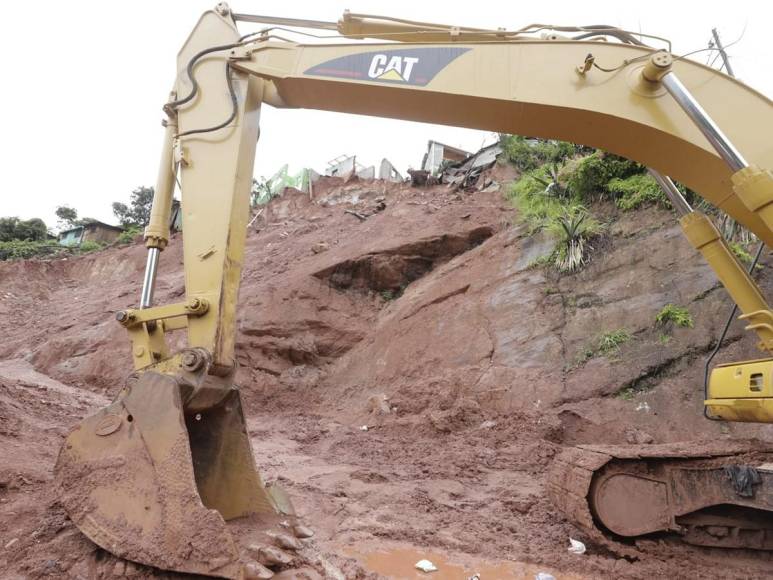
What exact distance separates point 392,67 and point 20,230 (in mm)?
38332

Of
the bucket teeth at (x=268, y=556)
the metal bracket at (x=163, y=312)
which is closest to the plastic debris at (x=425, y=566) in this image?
the bucket teeth at (x=268, y=556)

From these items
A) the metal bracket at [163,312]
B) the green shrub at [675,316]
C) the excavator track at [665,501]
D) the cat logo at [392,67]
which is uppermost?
the cat logo at [392,67]

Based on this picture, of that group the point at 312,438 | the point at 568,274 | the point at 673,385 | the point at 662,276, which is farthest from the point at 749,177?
the point at 312,438

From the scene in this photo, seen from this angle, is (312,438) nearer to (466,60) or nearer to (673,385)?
(673,385)

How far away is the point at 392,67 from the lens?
146 inches

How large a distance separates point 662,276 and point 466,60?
5.42 meters

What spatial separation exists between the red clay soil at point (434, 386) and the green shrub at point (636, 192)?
0.86 ft

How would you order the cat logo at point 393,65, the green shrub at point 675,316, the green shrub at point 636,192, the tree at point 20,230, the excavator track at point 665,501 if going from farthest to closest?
the tree at point 20,230 < the green shrub at point 636,192 < the green shrub at point 675,316 < the excavator track at point 665,501 < the cat logo at point 393,65

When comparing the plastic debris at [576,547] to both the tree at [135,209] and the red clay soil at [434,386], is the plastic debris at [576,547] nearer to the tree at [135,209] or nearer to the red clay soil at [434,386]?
the red clay soil at [434,386]

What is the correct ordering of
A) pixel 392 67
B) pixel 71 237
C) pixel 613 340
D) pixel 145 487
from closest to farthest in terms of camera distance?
1. pixel 145 487
2. pixel 392 67
3. pixel 613 340
4. pixel 71 237

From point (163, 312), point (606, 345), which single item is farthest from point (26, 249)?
Answer: point (163, 312)

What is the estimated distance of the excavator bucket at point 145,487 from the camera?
7.89 feet

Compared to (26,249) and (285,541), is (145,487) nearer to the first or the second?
(285,541)

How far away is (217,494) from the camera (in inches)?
130
